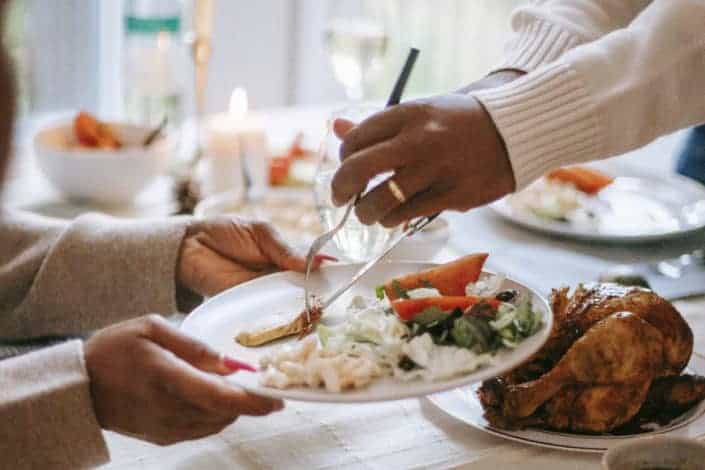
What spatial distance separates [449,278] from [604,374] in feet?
0.63

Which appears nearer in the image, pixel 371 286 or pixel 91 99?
pixel 371 286

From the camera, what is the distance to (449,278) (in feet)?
3.71

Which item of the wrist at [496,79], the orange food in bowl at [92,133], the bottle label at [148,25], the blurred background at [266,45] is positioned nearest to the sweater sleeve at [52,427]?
the wrist at [496,79]

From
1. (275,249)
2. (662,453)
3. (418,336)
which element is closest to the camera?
(662,453)

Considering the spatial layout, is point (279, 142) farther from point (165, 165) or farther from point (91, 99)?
point (91, 99)

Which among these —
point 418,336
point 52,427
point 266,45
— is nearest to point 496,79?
point 418,336

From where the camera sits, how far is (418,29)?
388 centimetres

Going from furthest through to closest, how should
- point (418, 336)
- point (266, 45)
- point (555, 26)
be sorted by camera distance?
point (266, 45) → point (555, 26) → point (418, 336)

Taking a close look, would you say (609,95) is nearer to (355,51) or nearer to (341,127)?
(341,127)

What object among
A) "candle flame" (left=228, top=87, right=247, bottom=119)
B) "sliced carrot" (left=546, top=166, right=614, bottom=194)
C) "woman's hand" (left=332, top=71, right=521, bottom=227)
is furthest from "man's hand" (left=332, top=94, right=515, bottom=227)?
"candle flame" (left=228, top=87, right=247, bottom=119)

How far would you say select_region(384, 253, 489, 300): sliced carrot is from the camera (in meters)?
1.13

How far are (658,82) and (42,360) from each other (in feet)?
2.42

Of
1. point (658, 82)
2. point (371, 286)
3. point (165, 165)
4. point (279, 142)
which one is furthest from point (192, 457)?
point (279, 142)

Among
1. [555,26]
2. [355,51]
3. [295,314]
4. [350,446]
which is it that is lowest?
[350,446]
